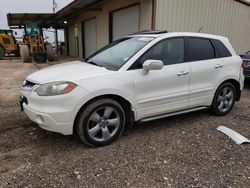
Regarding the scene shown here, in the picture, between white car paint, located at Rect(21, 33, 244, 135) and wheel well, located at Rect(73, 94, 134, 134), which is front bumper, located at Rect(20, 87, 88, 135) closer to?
white car paint, located at Rect(21, 33, 244, 135)

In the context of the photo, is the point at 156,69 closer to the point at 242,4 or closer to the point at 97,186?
the point at 97,186

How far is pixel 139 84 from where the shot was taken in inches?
150

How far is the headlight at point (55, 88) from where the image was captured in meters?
3.35

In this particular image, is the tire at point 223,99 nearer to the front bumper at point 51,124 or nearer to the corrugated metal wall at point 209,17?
the front bumper at point 51,124

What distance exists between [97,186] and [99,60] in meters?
2.23

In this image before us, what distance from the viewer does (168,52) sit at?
4281 millimetres

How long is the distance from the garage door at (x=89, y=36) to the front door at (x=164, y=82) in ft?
40.8

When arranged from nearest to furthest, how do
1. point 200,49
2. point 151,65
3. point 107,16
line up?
1. point 151,65
2. point 200,49
3. point 107,16

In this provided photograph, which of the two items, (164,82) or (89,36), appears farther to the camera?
(89,36)

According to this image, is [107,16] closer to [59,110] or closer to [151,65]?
[151,65]

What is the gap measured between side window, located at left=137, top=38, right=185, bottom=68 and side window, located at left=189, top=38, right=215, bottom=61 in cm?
20

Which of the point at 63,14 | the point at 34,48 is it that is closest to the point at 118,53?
the point at 34,48

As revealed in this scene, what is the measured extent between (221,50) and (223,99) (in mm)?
994

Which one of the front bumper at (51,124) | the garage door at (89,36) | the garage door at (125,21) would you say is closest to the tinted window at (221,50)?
the front bumper at (51,124)
